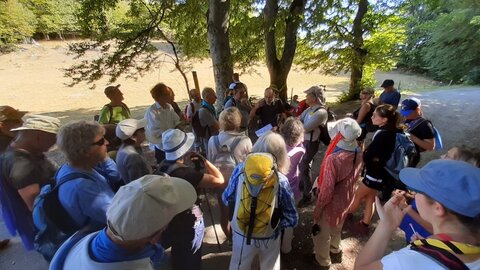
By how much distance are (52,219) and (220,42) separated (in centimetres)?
568

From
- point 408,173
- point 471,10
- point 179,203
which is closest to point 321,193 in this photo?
point 408,173

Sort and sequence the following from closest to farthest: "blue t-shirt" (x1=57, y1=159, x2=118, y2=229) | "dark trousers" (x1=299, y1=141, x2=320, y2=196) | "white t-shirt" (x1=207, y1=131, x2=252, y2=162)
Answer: "blue t-shirt" (x1=57, y1=159, x2=118, y2=229) < "white t-shirt" (x1=207, y1=131, x2=252, y2=162) < "dark trousers" (x1=299, y1=141, x2=320, y2=196)

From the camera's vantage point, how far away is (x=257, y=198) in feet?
7.54

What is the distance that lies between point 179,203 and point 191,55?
383 inches

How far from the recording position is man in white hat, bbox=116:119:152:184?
2834 mm

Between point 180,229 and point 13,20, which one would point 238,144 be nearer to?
point 180,229

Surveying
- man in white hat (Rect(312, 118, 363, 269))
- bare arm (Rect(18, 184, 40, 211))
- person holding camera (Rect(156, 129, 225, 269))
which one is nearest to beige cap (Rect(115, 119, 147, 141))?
person holding camera (Rect(156, 129, 225, 269))

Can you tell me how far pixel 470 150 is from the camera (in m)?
2.27

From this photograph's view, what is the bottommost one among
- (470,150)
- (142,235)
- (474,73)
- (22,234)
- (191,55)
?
(474,73)

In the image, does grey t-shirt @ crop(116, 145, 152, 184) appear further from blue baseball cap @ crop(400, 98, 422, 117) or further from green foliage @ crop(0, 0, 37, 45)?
green foliage @ crop(0, 0, 37, 45)

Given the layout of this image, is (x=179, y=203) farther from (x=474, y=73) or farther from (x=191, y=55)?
(x=474, y=73)

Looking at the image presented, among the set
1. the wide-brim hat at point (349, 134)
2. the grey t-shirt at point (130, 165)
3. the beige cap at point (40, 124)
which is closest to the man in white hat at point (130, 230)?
the grey t-shirt at point (130, 165)

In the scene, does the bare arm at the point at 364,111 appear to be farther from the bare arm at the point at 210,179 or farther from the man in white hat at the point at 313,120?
the bare arm at the point at 210,179

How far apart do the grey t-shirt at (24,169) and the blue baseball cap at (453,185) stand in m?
2.82
